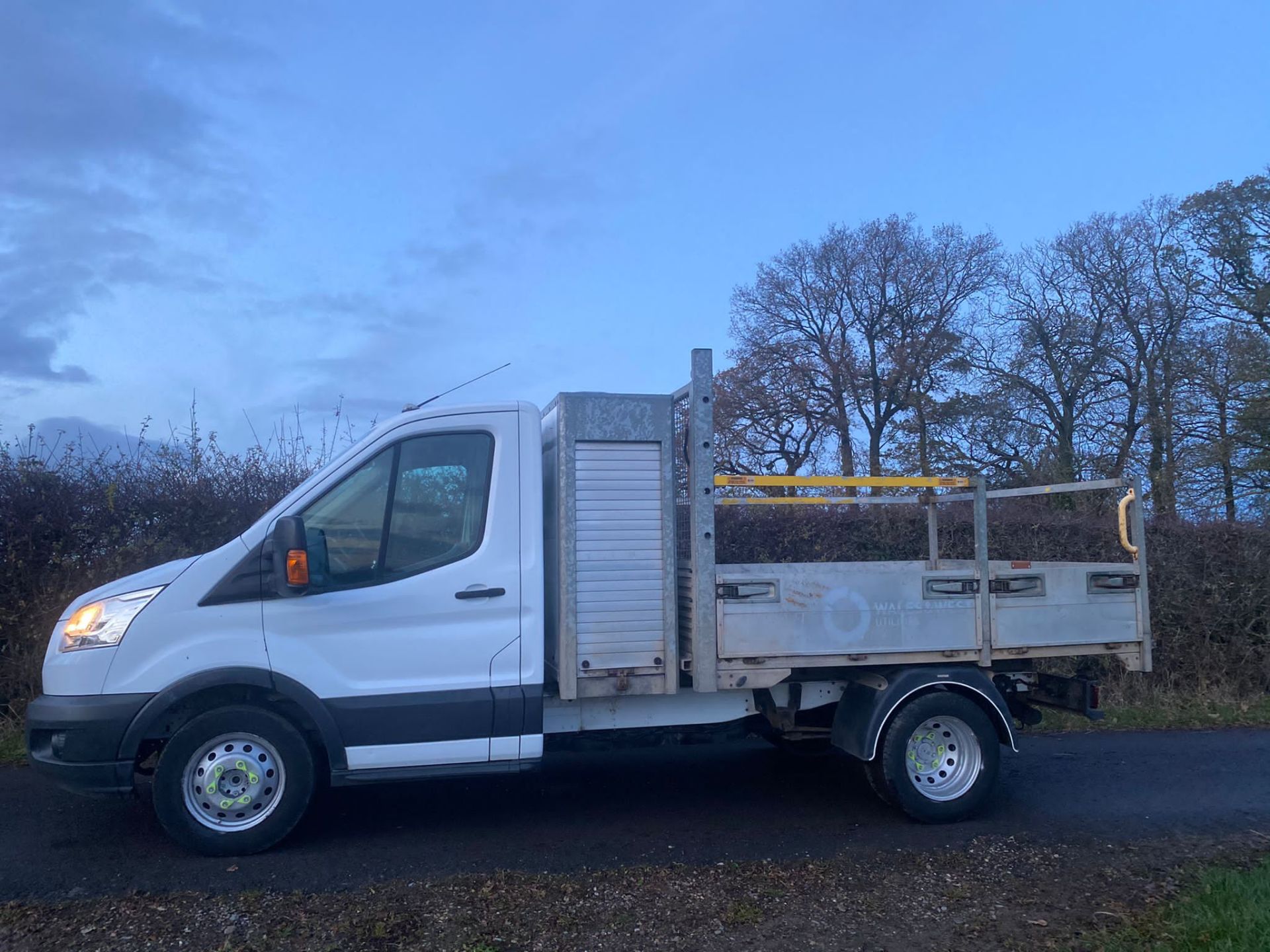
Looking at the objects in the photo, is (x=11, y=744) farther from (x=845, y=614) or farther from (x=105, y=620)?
(x=845, y=614)

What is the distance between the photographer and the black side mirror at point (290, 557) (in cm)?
522

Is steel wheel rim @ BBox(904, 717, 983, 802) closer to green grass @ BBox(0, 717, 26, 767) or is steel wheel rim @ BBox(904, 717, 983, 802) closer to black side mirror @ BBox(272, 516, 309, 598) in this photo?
black side mirror @ BBox(272, 516, 309, 598)

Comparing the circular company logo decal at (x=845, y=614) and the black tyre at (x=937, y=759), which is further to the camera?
the black tyre at (x=937, y=759)

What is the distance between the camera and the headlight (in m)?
5.29

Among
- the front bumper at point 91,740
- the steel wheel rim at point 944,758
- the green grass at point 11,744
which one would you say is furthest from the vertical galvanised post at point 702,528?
the green grass at point 11,744

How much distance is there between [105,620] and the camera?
5.32m

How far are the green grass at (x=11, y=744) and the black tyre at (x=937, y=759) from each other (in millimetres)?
6134

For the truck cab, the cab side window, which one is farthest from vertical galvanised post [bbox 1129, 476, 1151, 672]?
the cab side window

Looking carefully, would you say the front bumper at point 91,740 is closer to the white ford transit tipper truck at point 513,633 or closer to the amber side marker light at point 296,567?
the white ford transit tipper truck at point 513,633

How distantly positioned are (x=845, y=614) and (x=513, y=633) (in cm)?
196

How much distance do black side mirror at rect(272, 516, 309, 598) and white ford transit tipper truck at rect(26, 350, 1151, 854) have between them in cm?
1

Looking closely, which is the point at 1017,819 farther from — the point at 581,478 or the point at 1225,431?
the point at 1225,431

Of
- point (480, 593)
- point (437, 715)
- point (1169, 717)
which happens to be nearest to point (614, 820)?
point (437, 715)

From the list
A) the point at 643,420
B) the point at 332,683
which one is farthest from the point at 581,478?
the point at 332,683
